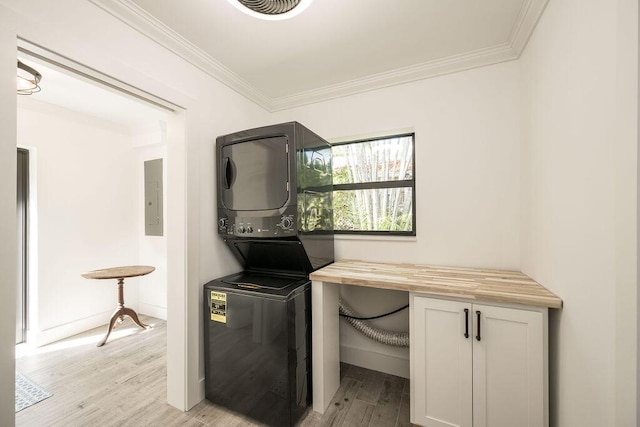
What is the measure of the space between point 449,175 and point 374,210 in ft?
2.30

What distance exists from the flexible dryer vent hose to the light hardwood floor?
0.33 metres

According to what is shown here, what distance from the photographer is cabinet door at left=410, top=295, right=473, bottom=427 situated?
1.40m

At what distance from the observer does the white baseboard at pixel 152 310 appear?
3.36 m

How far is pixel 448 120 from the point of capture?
201 centimetres

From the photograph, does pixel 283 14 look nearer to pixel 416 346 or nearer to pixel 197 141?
pixel 197 141

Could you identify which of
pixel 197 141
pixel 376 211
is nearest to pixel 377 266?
pixel 376 211

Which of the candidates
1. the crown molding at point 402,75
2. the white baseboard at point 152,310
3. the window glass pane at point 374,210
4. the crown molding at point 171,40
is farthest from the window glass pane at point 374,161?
the white baseboard at point 152,310

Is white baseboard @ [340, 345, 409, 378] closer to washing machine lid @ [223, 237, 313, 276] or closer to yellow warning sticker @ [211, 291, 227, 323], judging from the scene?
washing machine lid @ [223, 237, 313, 276]

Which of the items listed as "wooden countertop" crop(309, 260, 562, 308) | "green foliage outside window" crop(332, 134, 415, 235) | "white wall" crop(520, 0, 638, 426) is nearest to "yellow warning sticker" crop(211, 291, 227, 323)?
"wooden countertop" crop(309, 260, 562, 308)

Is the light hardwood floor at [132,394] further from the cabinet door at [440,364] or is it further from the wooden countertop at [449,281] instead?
the wooden countertop at [449,281]

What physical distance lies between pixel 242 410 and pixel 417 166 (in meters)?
2.21

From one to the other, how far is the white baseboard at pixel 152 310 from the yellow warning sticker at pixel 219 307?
2.14 metres

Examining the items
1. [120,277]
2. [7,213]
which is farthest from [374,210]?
[120,277]

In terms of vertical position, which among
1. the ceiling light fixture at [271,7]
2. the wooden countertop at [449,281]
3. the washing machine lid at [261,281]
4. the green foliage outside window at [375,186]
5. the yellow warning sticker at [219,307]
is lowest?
the yellow warning sticker at [219,307]
